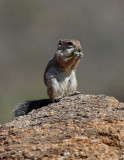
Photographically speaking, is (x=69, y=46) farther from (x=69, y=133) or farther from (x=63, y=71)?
(x=69, y=133)

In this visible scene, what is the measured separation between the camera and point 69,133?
10297 mm

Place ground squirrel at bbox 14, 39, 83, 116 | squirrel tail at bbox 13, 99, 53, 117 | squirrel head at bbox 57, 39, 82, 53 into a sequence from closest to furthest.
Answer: squirrel tail at bbox 13, 99, 53, 117 < ground squirrel at bbox 14, 39, 83, 116 < squirrel head at bbox 57, 39, 82, 53

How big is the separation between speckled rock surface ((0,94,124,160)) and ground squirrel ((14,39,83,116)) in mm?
2496

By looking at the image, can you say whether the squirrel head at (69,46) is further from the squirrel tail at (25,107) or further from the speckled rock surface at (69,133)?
the speckled rock surface at (69,133)

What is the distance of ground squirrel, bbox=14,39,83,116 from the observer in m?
14.1

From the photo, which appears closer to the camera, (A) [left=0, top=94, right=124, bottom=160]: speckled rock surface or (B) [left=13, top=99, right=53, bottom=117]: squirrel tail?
(A) [left=0, top=94, right=124, bottom=160]: speckled rock surface

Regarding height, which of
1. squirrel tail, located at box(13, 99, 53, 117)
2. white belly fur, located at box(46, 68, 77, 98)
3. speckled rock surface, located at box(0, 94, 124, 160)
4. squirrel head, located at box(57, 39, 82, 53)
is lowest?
speckled rock surface, located at box(0, 94, 124, 160)

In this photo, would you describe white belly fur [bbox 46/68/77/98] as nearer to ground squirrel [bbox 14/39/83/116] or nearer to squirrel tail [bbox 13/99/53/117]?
ground squirrel [bbox 14/39/83/116]

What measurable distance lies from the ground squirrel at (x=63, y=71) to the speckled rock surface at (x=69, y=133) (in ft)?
8.19

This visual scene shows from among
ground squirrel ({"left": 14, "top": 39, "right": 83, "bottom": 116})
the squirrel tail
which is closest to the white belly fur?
ground squirrel ({"left": 14, "top": 39, "right": 83, "bottom": 116})

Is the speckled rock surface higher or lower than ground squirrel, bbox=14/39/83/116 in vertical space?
lower

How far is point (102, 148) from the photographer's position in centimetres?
994

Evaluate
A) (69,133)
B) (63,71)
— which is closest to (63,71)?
(63,71)

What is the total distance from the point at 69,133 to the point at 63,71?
14.1 ft
